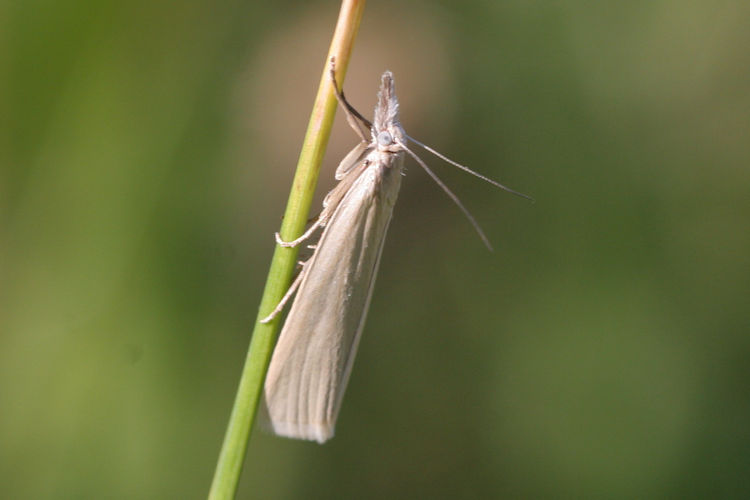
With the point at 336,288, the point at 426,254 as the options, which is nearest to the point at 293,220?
the point at 336,288

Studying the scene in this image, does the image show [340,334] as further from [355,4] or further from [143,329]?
[355,4]

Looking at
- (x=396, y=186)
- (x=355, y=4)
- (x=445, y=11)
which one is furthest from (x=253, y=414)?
(x=445, y=11)

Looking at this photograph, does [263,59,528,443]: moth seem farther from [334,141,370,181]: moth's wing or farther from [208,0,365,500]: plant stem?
[208,0,365,500]: plant stem

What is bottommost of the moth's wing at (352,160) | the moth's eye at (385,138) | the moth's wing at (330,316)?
the moth's wing at (330,316)

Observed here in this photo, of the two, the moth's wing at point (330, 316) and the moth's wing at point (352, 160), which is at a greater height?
the moth's wing at point (352, 160)

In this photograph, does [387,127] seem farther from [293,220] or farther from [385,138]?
[293,220]

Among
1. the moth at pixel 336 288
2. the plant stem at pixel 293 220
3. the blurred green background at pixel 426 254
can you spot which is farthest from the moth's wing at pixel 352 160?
the plant stem at pixel 293 220

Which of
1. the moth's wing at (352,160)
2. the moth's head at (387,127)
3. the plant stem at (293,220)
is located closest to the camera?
the plant stem at (293,220)

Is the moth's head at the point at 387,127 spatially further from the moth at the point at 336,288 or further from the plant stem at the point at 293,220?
the plant stem at the point at 293,220
